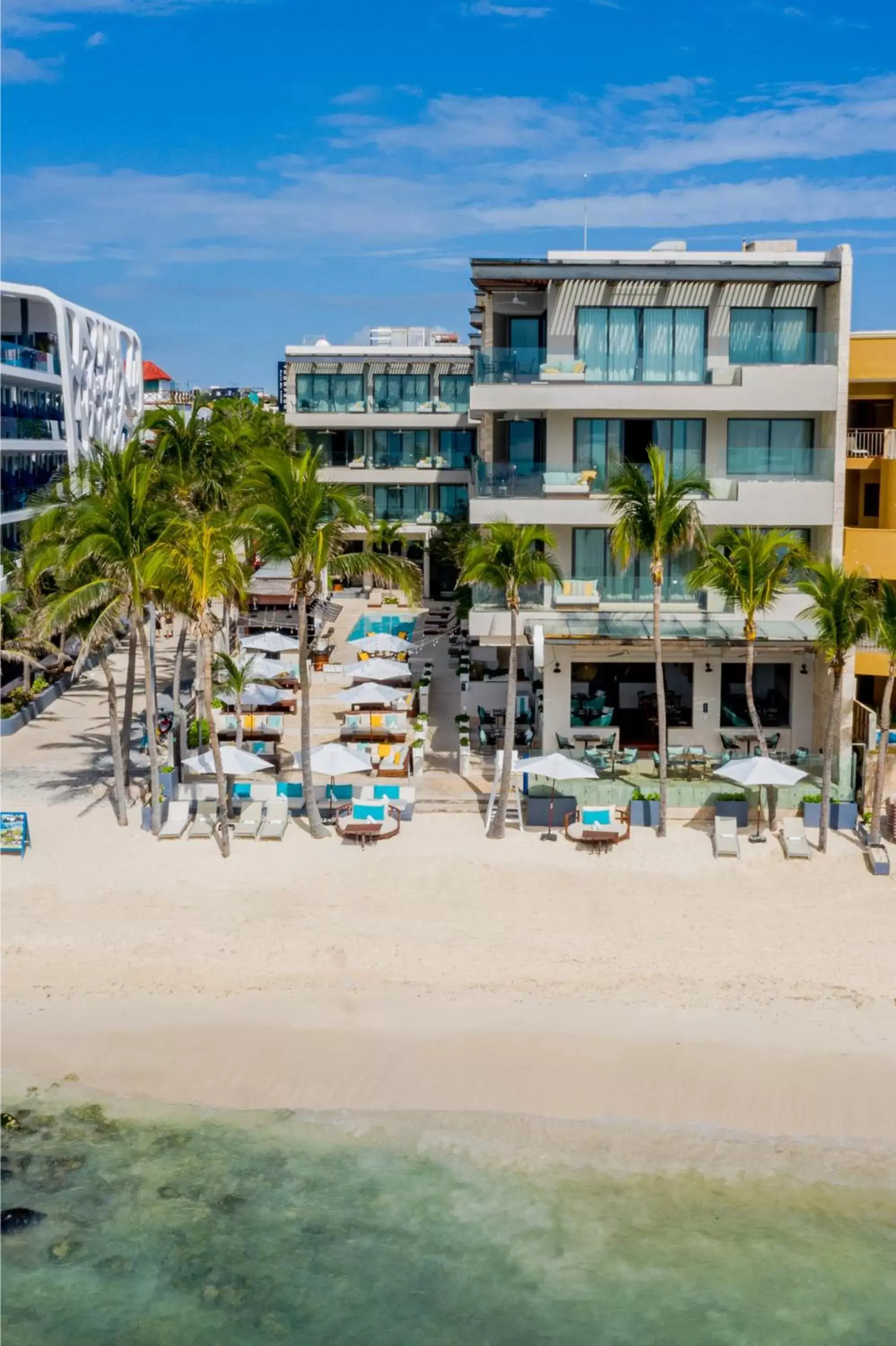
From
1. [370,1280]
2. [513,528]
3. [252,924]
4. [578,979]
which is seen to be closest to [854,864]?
[578,979]

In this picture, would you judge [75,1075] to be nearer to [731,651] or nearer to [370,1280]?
[370,1280]

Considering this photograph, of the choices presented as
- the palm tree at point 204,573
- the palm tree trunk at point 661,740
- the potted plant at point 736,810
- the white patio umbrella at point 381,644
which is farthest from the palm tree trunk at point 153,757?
the white patio umbrella at point 381,644

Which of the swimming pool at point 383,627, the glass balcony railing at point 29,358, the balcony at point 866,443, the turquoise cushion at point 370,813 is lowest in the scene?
the turquoise cushion at point 370,813

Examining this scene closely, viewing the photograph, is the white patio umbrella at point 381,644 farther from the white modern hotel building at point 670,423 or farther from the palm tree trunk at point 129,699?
the palm tree trunk at point 129,699

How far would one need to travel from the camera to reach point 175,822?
1167 inches

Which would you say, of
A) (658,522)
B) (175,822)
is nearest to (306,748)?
(175,822)

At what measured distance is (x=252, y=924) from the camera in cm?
2530

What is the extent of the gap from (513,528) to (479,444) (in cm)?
1111

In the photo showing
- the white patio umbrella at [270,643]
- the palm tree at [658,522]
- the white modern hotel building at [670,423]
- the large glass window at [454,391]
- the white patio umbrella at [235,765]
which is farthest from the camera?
the large glass window at [454,391]

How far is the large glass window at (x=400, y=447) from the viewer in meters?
68.6

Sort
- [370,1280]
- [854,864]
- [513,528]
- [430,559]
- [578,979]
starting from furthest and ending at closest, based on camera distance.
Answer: [430,559] < [513,528] < [854,864] < [578,979] < [370,1280]

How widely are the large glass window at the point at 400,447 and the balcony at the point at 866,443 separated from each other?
Result: 34.3 meters

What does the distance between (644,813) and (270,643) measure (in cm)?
1821

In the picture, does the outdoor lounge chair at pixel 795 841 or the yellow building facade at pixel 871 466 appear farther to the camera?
the yellow building facade at pixel 871 466
